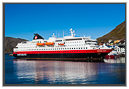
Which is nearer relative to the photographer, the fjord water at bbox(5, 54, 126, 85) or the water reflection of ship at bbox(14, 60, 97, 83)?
the fjord water at bbox(5, 54, 126, 85)

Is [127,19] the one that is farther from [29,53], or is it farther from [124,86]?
[29,53]

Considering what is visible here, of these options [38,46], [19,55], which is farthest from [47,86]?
[19,55]

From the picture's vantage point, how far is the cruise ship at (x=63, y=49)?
1389 inches

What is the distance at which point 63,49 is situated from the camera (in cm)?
3847

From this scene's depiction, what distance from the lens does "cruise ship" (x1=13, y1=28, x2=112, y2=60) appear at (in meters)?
35.3

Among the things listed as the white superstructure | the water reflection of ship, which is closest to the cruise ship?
the white superstructure

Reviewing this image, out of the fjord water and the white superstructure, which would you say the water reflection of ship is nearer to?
the fjord water

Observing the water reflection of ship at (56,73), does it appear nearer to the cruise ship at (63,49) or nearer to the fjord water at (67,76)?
the fjord water at (67,76)

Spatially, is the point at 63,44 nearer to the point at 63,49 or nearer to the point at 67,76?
the point at 63,49

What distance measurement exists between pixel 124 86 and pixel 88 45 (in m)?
26.0

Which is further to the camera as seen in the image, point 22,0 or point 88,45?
point 88,45

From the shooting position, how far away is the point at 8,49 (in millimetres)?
100062

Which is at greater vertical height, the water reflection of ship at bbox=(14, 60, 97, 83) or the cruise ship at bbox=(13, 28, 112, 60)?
the cruise ship at bbox=(13, 28, 112, 60)

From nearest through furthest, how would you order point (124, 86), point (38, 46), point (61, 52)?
1. point (124, 86)
2. point (61, 52)
3. point (38, 46)
